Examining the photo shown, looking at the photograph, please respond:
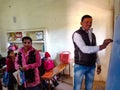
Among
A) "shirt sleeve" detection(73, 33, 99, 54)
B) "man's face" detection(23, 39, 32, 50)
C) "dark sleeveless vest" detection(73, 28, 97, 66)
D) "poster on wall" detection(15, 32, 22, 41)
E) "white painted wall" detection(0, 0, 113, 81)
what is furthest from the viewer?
"poster on wall" detection(15, 32, 22, 41)

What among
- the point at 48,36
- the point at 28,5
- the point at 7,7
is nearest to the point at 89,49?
the point at 48,36

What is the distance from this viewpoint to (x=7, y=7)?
4.73m

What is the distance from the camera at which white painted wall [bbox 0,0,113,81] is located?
3475 mm

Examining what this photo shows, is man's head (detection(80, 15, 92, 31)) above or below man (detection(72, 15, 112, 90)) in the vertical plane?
above

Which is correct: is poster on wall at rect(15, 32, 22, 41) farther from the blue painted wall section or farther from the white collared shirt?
the blue painted wall section

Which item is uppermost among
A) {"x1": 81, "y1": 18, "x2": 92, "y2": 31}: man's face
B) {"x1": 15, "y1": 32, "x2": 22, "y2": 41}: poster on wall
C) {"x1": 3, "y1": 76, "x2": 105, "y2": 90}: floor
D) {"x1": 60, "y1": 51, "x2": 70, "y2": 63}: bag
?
{"x1": 81, "y1": 18, "x2": 92, "y2": 31}: man's face

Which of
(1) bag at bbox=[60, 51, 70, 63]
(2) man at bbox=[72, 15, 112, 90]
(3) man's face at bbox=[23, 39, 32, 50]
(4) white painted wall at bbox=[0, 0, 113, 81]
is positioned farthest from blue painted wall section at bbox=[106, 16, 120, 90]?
(1) bag at bbox=[60, 51, 70, 63]

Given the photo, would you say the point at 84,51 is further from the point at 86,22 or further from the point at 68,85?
the point at 68,85

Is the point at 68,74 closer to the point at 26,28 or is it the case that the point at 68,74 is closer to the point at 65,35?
the point at 65,35

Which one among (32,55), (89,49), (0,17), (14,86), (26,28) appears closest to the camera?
(89,49)

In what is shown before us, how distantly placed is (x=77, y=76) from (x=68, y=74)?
204 cm

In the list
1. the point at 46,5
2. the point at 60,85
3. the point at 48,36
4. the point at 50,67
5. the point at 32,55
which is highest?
the point at 46,5

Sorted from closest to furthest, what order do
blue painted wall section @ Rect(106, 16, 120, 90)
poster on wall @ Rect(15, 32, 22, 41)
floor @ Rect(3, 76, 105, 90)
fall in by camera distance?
blue painted wall section @ Rect(106, 16, 120, 90) < floor @ Rect(3, 76, 105, 90) < poster on wall @ Rect(15, 32, 22, 41)

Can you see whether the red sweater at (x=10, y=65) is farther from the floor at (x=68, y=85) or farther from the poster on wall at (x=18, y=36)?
the poster on wall at (x=18, y=36)
